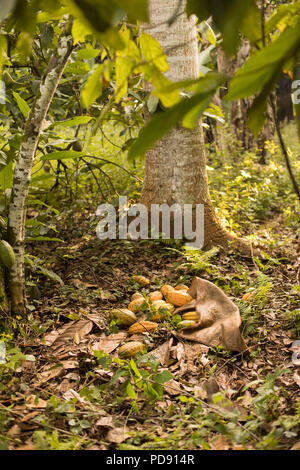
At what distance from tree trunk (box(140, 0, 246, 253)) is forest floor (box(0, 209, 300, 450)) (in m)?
0.31

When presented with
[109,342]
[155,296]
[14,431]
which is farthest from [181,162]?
[14,431]

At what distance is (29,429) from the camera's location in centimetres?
134

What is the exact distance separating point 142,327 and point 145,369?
31 centimetres

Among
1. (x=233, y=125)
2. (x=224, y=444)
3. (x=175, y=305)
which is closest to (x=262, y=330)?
(x=175, y=305)

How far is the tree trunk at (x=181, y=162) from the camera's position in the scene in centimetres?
271

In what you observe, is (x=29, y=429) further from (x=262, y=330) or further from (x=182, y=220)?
(x=182, y=220)

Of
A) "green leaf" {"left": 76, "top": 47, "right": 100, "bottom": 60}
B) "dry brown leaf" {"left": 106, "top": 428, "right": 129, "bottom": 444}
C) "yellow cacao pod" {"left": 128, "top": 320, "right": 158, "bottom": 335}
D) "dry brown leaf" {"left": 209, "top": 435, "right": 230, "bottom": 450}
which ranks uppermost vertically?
"green leaf" {"left": 76, "top": 47, "right": 100, "bottom": 60}

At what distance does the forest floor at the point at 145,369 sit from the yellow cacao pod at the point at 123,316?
7 cm

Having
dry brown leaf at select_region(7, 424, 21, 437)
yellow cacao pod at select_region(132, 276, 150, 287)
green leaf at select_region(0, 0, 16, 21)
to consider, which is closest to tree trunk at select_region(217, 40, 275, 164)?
yellow cacao pod at select_region(132, 276, 150, 287)

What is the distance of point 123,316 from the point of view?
2094mm

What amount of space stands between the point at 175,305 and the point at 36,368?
2.70 ft

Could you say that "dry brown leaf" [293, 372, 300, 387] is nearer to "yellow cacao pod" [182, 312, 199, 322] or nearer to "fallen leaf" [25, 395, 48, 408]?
"yellow cacao pod" [182, 312, 199, 322]

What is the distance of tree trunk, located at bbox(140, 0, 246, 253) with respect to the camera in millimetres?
2715

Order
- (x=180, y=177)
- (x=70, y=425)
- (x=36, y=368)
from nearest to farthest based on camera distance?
(x=70, y=425), (x=36, y=368), (x=180, y=177)
